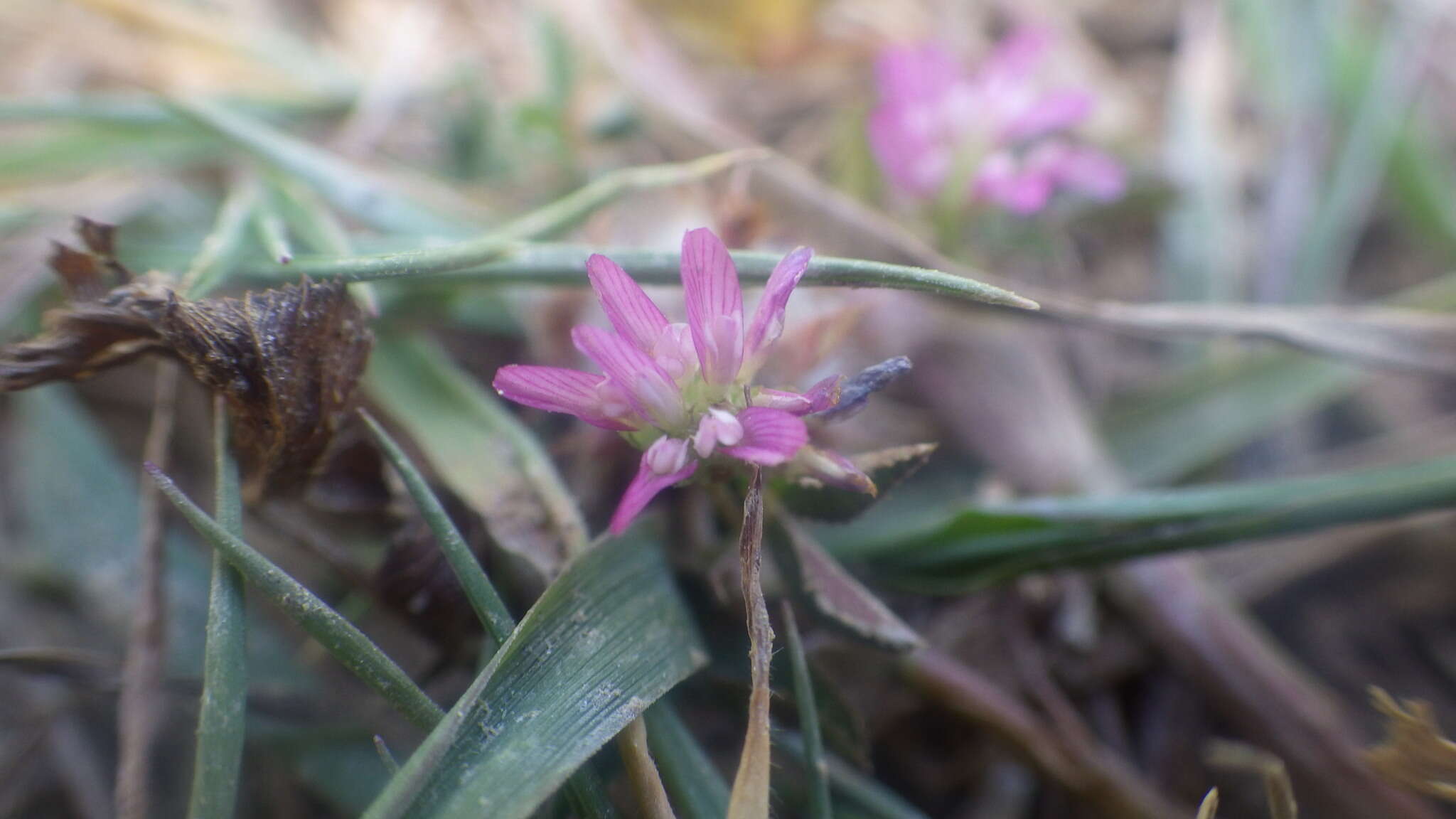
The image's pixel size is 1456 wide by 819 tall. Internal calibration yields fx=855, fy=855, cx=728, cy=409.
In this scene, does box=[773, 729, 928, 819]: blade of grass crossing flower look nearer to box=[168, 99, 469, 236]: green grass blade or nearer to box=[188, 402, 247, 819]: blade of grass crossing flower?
box=[188, 402, 247, 819]: blade of grass crossing flower

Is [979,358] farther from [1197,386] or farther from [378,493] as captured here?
[378,493]

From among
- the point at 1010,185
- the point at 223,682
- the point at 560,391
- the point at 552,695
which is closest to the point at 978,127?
the point at 1010,185

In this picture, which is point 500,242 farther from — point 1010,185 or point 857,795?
point 1010,185

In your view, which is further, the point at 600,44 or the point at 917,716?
the point at 600,44

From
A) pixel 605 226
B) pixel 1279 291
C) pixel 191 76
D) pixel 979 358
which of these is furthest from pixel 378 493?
pixel 1279 291

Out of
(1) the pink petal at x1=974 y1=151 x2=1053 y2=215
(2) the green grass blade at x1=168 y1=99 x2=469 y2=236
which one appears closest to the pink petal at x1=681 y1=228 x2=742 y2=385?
(2) the green grass blade at x1=168 y1=99 x2=469 y2=236
